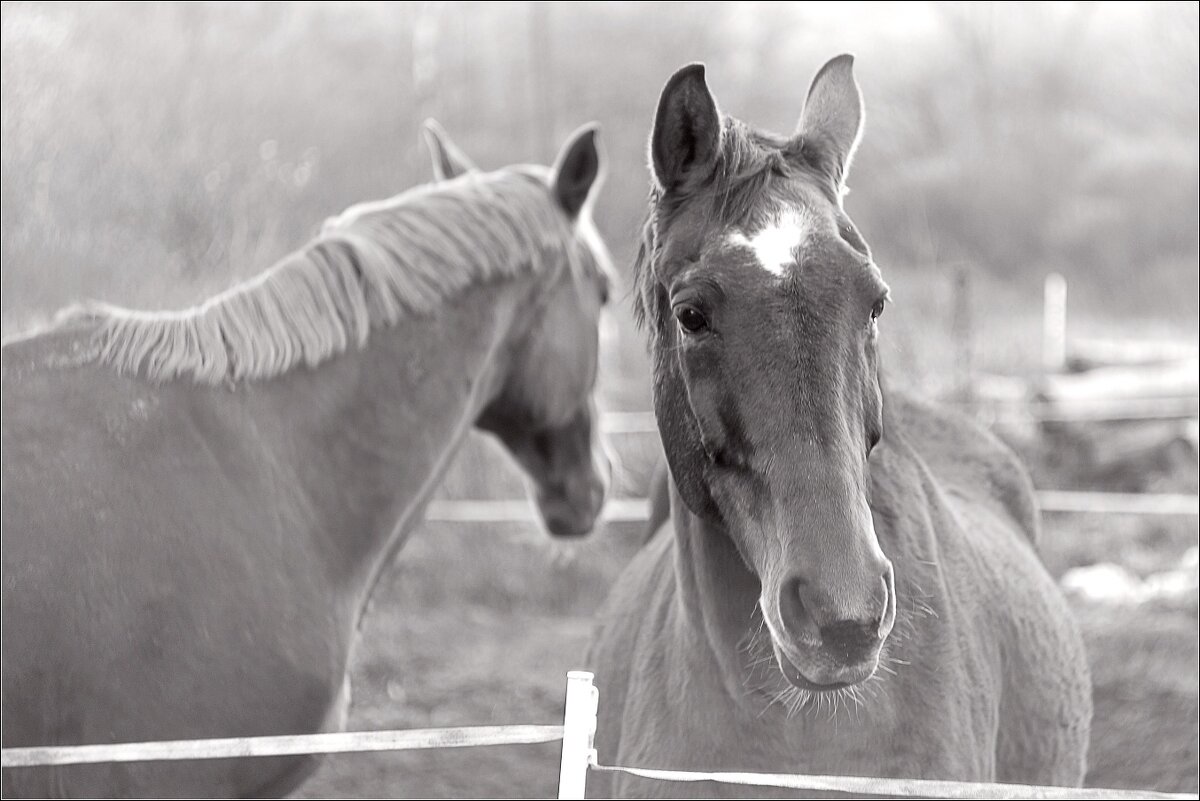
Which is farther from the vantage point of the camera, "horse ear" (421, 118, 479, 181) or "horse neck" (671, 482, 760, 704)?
"horse ear" (421, 118, 479, 181)

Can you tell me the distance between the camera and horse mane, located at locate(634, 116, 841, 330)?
186 cm

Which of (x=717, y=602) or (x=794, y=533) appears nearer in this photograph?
(x=794, y=533)

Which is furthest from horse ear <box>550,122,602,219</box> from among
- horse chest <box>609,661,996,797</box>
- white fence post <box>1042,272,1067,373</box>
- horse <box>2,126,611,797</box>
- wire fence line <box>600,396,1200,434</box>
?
white fence post <box>1042,272,1067,373</box>

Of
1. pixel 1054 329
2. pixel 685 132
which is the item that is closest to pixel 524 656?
pixel 685 132

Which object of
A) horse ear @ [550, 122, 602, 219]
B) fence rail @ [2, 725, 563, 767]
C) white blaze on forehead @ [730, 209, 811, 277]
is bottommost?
fence rail @ [2, 725, 563, 767]

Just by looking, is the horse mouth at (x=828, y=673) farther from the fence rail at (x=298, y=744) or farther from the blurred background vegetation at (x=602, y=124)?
the blurred background vegetation at (x=602, y=124)

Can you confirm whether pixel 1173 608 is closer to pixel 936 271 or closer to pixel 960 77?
pixel 936 271

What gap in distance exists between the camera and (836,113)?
2129 mm

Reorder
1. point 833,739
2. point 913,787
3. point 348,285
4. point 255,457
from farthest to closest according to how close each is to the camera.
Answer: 1. point 348,285
2. point 255,457
3. point 833,739
4. point 913,787

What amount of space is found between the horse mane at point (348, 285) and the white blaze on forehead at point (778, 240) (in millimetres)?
1311

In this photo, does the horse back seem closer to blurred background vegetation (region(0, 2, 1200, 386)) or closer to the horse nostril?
the horse nostril

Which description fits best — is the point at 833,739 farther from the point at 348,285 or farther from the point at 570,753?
the point at 348,285

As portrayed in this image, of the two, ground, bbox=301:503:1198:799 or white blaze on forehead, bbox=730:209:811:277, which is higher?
white blaze on forehead, bbox=730:209:811:277

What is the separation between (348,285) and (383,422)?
368 millimetres
